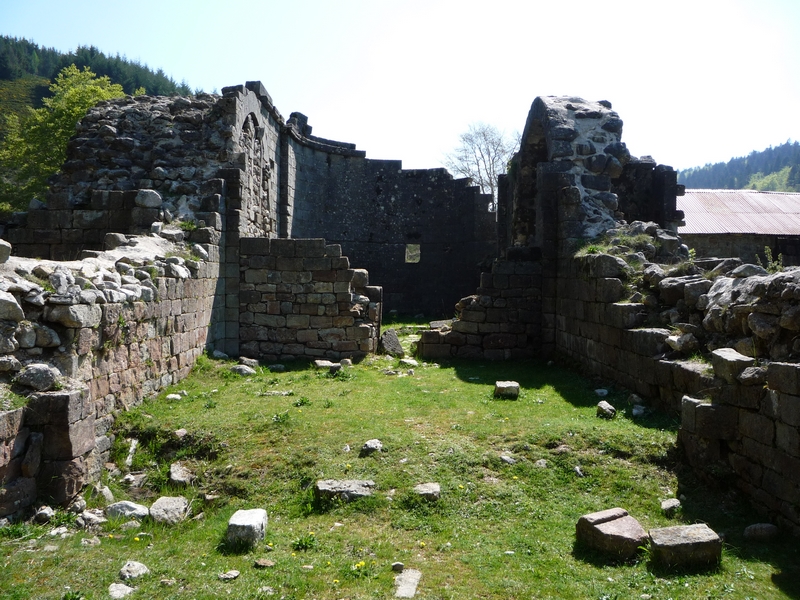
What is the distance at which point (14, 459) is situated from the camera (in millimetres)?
4977

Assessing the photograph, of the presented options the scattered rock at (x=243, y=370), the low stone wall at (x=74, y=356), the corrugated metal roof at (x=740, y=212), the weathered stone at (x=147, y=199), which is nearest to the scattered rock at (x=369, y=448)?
the low stone wall at (x=74, y=356)

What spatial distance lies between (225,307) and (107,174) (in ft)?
10.6

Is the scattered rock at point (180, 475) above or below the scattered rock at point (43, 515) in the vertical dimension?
below

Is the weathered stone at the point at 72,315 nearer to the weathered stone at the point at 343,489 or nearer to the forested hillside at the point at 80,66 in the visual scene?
the weathered stone at the point at 343,489

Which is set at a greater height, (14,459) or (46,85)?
(46,85)

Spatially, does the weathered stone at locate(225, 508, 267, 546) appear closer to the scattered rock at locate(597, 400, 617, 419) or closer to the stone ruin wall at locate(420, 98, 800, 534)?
the stone ruin wall at locate(420, 98, 800, 534)

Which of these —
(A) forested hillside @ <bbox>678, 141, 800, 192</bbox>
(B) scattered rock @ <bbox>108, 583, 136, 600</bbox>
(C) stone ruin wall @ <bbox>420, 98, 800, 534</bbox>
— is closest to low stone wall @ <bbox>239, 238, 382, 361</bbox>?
(C) stone ruin wall @ <bbox>420, 98, 800, 534</bbox>

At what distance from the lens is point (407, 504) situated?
208 inches

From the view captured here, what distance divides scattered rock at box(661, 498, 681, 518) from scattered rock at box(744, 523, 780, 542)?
21.5 inches

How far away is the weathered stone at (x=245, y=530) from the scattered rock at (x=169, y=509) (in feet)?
2.86

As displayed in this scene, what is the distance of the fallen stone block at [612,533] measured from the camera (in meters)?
4.37

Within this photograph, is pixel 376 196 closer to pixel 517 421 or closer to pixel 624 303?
pixel 624 303

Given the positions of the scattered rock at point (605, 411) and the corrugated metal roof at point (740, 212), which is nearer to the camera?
the scattered rock at point (605, 411)

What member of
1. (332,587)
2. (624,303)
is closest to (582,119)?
(624,303)
